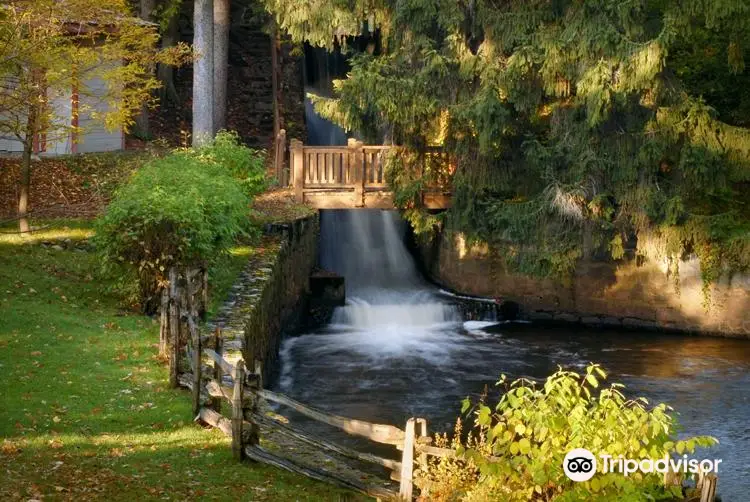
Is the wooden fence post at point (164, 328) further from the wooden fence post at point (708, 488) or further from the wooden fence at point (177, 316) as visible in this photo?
the wooden fence post at point (708, 488)

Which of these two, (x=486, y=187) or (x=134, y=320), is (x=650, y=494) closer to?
(x=134, y=320)

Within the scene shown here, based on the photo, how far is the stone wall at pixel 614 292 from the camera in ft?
78.2

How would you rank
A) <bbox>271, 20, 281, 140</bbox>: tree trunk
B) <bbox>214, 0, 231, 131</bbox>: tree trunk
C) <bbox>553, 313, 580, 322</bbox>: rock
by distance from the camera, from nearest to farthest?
<bbox>553, 313, 580, 322</bbox>: rock → <bbox>214, 0, 231, 131</bbox>: tree trunk → <bbox>271, 20, 281, 140</bbox>: tree trunk

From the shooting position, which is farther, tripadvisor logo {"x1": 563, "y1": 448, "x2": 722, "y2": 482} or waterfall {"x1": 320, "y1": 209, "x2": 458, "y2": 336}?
waterfall {"x1": 320, "y1": 209, "x2": 458, "y2": 336}

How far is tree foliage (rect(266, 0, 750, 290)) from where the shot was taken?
2258 centimetres

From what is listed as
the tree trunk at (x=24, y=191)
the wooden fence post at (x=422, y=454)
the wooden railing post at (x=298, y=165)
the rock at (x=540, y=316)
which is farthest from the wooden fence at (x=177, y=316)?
the rock at (x=540, y=316)

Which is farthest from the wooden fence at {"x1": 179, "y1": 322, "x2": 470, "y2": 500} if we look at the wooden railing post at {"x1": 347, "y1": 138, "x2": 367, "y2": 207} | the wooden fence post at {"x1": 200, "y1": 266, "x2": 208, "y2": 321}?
the wooden railing post at {"x1": 347, "y1": 138, "x2": 367, "y2": 207}

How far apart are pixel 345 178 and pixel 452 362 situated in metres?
6.81

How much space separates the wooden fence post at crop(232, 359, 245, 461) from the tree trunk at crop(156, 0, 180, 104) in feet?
78.7

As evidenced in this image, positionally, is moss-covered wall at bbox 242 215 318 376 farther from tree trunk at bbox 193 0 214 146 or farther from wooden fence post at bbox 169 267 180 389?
tree trunk at bbox 193 0 214 146

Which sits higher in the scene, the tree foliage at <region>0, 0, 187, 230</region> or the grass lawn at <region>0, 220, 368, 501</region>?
the tree foliage at <region>0, 0, 187, 230</region>

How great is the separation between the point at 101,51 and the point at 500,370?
10.3 metres

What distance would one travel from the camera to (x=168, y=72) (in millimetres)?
35125

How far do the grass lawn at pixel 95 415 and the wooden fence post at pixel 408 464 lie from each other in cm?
52
